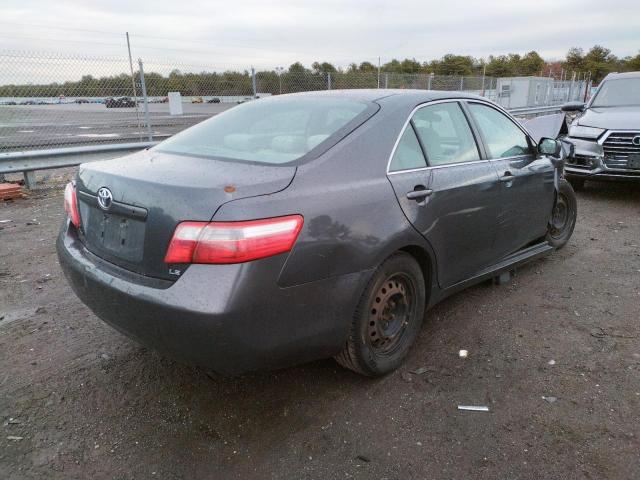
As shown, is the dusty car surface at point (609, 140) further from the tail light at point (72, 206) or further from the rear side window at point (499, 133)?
the tail light at point (72, 206)

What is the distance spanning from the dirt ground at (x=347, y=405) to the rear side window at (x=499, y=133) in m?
1.18

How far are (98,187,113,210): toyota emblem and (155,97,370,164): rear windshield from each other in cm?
53

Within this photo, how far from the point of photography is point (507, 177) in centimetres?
358

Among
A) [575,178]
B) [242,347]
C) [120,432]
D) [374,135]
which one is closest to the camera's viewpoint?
[242,347]

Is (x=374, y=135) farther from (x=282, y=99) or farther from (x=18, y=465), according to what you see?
(x=18, y=465)

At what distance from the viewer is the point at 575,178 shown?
7.65m

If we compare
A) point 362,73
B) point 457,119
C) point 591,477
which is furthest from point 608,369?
point 362,73

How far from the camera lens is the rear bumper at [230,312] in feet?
6.72

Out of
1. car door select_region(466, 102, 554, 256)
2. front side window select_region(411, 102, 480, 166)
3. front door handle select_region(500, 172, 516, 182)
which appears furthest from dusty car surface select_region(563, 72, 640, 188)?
front side window select_region(411, 102, 480, 166)

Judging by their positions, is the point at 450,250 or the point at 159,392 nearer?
the point at 159,392

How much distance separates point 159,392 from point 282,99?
2.02 meters

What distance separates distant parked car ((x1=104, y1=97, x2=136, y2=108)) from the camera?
991 cm

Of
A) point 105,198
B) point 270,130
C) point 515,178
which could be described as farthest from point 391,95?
point 105,198

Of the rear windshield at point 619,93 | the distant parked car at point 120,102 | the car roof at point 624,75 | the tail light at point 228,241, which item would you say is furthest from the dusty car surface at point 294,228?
the distant parked car at point 120,102
